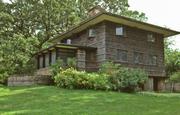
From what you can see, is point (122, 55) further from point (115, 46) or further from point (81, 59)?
point (81, 59)

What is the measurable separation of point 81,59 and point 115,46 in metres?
3.74

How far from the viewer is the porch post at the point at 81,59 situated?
30.3m

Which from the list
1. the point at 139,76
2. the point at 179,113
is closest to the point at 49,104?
the point at 179,113

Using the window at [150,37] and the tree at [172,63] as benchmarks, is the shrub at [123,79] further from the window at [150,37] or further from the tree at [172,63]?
the tree at [172,63]

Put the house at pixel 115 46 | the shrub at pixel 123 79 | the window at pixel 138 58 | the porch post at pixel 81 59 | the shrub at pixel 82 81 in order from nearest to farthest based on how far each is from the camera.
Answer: the shrub at pixel 82 81
the shrub at pixel 123 79
the porch post at pixel 81 59
the house at pixel 115 46
the window at pixel 138 58

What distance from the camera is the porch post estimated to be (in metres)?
30.3

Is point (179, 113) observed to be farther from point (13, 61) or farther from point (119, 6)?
point (119, 6)

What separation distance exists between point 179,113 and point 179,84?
2360cm

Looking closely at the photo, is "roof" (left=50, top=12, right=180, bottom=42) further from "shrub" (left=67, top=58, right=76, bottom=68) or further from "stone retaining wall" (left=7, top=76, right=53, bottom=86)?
"stone retaining wall" (left=7, top=76, right=53, bottom=86)

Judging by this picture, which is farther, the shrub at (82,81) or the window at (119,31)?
the window at (119,31)

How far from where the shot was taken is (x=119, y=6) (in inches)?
1975

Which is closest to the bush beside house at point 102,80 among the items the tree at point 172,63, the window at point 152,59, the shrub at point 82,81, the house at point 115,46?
the shrub at point 82,81

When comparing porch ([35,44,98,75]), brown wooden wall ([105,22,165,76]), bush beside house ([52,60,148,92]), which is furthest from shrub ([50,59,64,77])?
brown wooden wall ([105,22,165,76])

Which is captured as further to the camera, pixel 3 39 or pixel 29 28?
pixel 29 28
